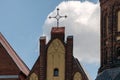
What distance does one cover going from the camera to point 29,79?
46.5 m

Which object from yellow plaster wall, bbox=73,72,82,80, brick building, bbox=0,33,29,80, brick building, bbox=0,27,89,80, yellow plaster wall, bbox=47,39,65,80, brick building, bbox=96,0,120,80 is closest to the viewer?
yellow plaster wall, bbox=73,72,82,80

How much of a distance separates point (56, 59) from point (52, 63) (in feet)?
1.51

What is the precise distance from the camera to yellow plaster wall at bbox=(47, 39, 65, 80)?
1839 inches

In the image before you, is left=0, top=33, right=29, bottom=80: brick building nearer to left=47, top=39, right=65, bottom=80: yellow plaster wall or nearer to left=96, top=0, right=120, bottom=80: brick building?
left=47, top=39, right=65, bottom=80: yellow plaster wall

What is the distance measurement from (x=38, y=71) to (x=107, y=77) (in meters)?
10.3

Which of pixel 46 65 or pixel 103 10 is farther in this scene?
pixel 103 10

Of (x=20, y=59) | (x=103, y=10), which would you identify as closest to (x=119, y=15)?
(x=103, y=10)

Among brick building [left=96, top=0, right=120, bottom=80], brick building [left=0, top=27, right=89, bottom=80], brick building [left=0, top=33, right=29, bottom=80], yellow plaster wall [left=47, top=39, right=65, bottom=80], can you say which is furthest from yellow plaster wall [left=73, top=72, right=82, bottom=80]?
brick building [left=96, top=0, right=120, bottom=80]

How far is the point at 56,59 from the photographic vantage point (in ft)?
154

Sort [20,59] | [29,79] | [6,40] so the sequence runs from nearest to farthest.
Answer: [29,79] < [6,40] < [20,59]

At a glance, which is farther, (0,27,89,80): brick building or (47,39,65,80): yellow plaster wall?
(47,39,65,80): yellow plaster wall

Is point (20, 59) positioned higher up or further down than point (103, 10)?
further down

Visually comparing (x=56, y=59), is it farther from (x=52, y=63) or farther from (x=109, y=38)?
(x=109, y=38)

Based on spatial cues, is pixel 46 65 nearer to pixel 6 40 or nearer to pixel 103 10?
pixel 6 40
